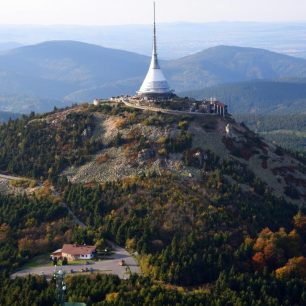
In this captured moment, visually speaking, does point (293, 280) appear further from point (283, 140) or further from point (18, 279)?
point (283, 140)

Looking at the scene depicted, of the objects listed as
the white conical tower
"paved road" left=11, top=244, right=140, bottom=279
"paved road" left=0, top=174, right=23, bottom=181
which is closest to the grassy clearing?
"paved road" left=11, top=244, right=140, bottom=279

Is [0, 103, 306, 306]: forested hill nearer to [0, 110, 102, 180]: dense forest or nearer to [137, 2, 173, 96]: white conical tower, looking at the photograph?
[0, 110, 102, 180]: dense forest

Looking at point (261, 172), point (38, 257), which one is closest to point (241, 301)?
point (38, 257)

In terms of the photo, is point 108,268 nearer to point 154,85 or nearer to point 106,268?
point 106,268

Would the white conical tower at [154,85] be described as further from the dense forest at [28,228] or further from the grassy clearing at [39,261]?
the grassy clearing at [39,261]

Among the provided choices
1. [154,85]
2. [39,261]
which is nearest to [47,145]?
[154,85]

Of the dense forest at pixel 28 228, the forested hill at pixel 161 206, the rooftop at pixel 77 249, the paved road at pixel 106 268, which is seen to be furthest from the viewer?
the dense forest at pixel 28 228

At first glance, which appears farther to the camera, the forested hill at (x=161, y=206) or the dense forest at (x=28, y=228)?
the dense forest at (x=28, y=228)

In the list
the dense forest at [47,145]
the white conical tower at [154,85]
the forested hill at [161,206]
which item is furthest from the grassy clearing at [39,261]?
the white conical tower at [154,85]
